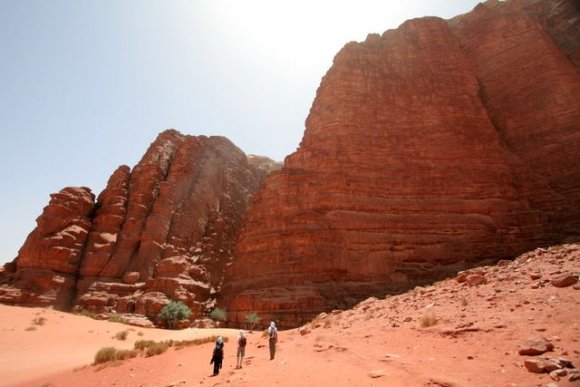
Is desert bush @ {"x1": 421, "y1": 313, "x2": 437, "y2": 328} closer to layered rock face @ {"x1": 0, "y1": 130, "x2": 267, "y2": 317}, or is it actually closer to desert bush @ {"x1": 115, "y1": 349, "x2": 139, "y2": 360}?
desert bush @ {"x1": 115, "y1": 349, "x2": 139, "y2": 360}

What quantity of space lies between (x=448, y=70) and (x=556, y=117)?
12909 millimetres

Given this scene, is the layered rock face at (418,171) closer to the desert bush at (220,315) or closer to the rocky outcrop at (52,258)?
the desert bush at (220,315)

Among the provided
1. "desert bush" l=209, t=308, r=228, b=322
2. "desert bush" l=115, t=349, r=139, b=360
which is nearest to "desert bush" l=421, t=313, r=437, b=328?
"desert bush" l=115, t=349, r=139, b=360

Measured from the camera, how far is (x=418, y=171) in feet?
123

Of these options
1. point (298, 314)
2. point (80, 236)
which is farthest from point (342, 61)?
point (80, 236)

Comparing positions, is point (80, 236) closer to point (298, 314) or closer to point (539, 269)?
point (298, 314)

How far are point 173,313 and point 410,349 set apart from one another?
2932 centimetres

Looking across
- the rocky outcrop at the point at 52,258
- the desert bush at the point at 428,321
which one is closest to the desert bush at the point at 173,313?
the rocky outcrop at the point at 52,258

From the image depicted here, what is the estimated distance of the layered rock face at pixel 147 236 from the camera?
39312 millimetres

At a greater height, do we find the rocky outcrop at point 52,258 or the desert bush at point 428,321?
the rocky outcrop at point 52,258

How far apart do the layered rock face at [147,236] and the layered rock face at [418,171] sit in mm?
9171

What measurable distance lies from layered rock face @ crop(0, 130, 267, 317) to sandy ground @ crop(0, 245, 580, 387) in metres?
19.1

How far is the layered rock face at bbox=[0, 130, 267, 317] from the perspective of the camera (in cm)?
3931

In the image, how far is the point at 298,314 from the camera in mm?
28766
